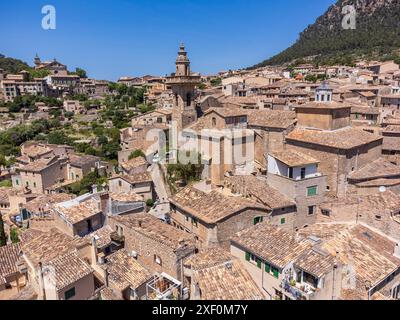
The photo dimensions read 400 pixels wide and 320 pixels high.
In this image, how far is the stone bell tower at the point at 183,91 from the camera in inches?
1259

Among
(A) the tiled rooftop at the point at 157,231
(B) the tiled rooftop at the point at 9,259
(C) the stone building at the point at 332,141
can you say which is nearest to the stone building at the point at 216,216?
(A) the tiled rooftop at the point at 157,231

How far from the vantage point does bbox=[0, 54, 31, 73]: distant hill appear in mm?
116338

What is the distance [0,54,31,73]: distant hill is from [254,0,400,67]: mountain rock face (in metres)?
89.9

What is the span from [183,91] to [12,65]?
117 metres

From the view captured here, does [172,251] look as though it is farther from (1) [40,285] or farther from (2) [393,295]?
(2) [393,295]

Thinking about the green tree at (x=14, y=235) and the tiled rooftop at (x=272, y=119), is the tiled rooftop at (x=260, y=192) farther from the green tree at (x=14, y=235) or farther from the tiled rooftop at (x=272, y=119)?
the green tree at (x=14, y=235)

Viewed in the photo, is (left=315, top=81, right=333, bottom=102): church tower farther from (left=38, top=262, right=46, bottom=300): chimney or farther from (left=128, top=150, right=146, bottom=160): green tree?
(left=38, top=262, right=46, bottom=300): chimney

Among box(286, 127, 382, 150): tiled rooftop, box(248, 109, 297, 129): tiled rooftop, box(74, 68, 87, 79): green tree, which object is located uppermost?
box(74, 68, 87, 79): green tree

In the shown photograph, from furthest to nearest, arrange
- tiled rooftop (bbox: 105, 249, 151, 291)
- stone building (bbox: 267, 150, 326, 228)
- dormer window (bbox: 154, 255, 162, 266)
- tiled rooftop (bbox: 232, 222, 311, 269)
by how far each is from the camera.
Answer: stone building (bbox: 267, 150, 326, 228) → dormer window (bbox: 154, 255, 162, 266) → tiled rooftop (bbox: 105, 249, 151, 291) → tiled rooftop (bbox: 232, 222, 311, 269)

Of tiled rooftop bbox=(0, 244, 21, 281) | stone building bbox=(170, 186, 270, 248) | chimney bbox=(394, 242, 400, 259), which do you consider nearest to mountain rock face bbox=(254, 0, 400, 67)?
stone building bbox=(170, 186, 270, 248)

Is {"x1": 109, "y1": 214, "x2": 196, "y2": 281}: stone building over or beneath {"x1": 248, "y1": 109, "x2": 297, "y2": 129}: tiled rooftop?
beneath

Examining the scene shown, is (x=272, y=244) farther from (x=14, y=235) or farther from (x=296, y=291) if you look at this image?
(x=14, y=235)

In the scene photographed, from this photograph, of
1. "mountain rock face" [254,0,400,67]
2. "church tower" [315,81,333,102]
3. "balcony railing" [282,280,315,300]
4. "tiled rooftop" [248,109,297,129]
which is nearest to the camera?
"balcony railing" [282,280,315,300]

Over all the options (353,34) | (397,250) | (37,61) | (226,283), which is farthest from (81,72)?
(397,250)
